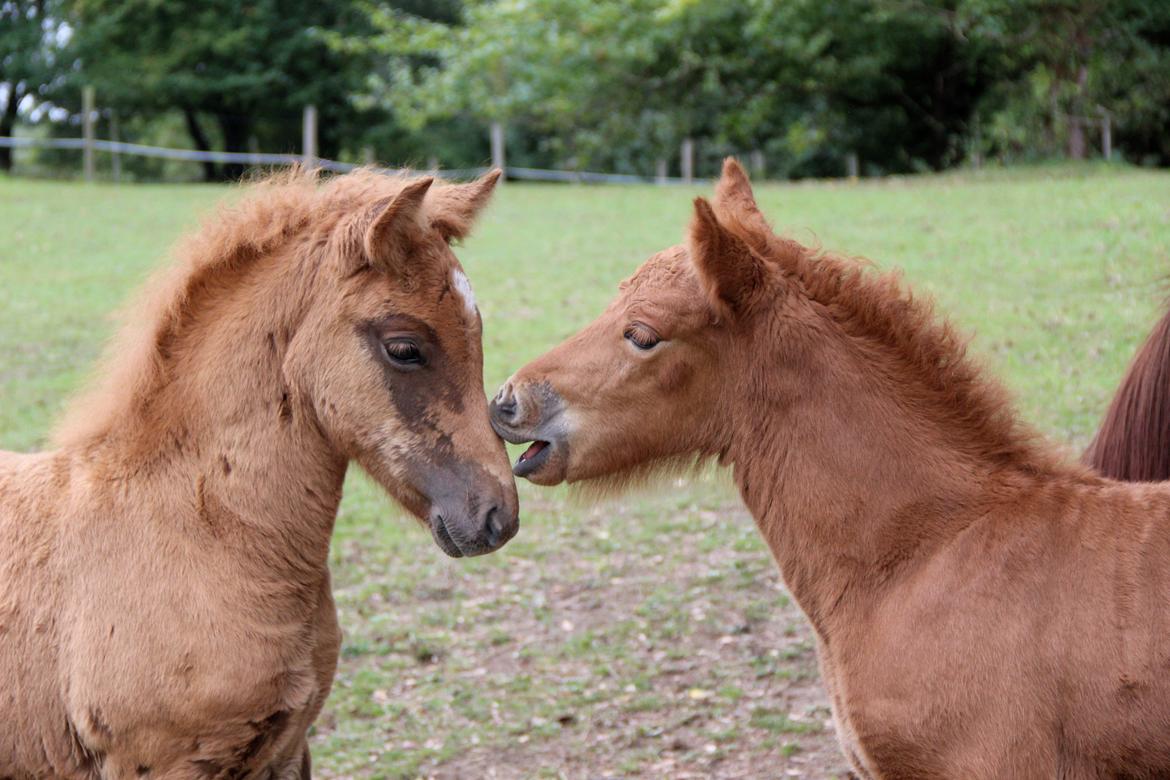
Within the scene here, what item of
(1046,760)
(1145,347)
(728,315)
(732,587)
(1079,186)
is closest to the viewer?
(1046,760)

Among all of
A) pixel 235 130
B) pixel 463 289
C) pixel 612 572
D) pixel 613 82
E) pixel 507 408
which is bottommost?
pixel 612 572

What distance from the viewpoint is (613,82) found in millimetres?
25844

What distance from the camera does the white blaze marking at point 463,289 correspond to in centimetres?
367

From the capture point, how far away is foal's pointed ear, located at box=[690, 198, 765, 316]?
357cm

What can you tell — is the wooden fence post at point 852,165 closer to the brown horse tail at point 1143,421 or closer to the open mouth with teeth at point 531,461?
the brown horse tail at point 1143,421

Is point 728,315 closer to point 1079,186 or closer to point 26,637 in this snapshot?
point 26,637

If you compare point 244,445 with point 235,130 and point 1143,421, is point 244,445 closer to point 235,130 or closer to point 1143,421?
point 1143,421

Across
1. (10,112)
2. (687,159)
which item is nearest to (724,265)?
(687,159)

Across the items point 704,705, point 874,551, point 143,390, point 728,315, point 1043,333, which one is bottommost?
point 704,705

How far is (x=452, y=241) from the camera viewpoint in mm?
3898

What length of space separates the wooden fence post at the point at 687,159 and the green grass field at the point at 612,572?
1208 cm

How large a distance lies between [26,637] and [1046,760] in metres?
2.84

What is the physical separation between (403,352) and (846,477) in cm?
138

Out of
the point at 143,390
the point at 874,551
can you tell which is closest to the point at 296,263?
the point at 143,390
